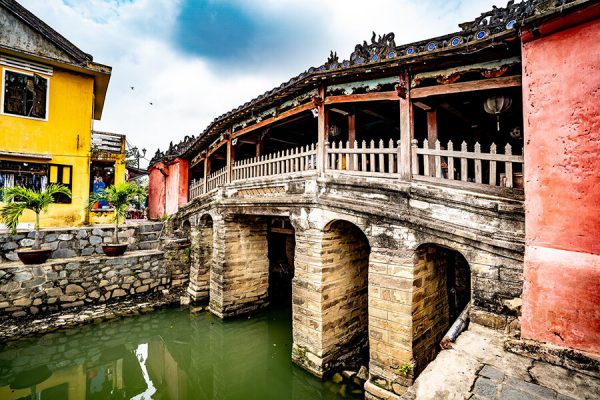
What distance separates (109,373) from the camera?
7.37 m

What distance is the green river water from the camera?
6520 mm

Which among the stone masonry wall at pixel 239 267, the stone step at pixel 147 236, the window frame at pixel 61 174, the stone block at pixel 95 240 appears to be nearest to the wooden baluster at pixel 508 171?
the stone masonry wall at pixel 239 267

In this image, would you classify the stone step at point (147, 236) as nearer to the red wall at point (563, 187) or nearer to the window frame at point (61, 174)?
the window frame at point (61, 174)

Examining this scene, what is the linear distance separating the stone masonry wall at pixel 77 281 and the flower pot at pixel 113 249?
0.19 metres

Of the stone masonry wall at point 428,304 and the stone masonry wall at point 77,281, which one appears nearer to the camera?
the stone masonry wall at point 428,304

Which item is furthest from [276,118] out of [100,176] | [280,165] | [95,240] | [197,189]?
[100,176]

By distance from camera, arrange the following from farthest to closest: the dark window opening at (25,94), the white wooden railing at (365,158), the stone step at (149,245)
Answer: the stone step at (149,245)
the dark window opening at (25,94)
the white wooden railing at (365,158)

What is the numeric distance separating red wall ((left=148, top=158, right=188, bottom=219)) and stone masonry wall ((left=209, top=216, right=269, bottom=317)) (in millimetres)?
6244

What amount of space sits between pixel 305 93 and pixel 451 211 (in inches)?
165

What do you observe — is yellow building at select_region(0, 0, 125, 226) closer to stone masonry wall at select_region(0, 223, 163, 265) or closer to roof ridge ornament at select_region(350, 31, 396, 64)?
stone masonry wall at select_region(0, 223, 163, 265)

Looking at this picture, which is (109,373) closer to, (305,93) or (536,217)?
(305,93)

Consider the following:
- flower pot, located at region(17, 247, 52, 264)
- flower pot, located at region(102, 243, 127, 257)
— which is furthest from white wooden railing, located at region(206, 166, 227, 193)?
flower pot, located at region(17, 247, 52, 264)

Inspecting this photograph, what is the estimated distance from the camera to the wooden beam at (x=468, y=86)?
14.3 feet

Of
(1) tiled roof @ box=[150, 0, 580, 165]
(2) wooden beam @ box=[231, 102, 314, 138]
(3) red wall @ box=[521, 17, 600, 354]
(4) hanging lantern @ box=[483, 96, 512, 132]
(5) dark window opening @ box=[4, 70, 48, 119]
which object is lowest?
(3) red wall @ box=[521, 17, 600, 354]
